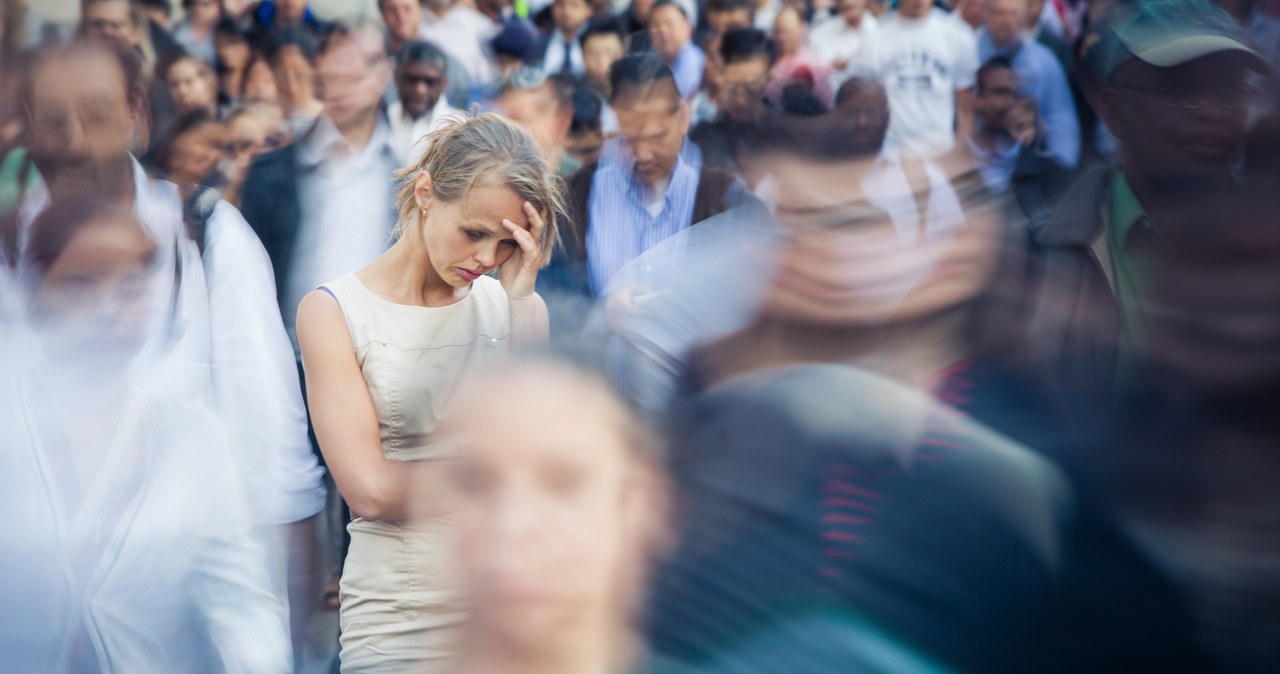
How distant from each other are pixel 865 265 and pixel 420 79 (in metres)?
3.46

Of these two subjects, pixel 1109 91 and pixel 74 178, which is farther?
pixel 74 178

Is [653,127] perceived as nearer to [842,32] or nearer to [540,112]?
[540,112]

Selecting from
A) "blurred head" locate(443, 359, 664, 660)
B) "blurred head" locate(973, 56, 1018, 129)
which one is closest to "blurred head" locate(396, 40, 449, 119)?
"blurred head" locate(973, 56, 1018, 129)

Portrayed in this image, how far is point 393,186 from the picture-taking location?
4.28 meters

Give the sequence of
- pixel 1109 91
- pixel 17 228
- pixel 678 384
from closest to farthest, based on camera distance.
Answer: pixel 678 384, pixel 1109 91, pixel 17 228

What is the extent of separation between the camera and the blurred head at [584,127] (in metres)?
5.27

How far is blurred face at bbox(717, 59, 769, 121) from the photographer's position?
5707 mm

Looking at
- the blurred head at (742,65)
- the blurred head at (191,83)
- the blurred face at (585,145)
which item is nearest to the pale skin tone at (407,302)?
the blurred face at (585,145)

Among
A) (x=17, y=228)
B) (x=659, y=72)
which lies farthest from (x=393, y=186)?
(x=17, y=228)

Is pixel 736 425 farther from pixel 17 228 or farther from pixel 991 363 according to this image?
pixel 17 228

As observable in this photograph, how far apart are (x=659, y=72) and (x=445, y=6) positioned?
4025mm

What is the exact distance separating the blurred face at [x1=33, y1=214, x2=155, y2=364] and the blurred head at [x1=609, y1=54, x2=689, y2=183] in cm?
208

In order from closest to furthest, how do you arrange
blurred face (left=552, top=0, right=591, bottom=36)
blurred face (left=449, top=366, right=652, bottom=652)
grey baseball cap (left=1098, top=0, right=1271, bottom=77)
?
1. blurred face (left=449, top=366, right=652, bottom=652)
2. grey baseball cap (left=1098, top=0, right=1271, bottom=77)
3. blurred face (left=552, top=0, right=591, bottom=36)

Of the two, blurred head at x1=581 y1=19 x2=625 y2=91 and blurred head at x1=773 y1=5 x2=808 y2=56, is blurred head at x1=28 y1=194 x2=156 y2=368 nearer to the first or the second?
blurred head at x1=581 y1=19 x2=625 y2=91
